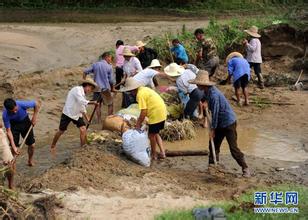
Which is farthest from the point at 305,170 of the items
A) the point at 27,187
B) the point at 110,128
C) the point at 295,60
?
the point at 295,60

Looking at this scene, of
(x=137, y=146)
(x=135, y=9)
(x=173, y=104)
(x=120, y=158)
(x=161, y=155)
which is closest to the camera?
(x=137, y=146)

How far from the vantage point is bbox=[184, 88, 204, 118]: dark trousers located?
1201 centimetres

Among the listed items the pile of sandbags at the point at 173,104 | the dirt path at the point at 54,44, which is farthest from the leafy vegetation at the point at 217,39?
the pile of sandbags at the point at 173,104

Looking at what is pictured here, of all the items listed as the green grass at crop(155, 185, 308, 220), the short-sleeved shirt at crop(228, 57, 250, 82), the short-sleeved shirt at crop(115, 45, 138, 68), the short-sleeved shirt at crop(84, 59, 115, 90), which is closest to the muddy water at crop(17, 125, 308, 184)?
the short-sleeved shirt at crop(84, 59, 115, 90)

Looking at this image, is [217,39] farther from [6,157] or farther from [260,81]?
[6,157]

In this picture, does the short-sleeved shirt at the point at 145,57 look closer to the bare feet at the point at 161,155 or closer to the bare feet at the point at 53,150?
the bare feet at the point at 53,150

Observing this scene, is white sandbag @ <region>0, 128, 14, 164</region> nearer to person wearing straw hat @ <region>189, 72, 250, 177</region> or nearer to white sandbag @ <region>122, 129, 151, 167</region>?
white sandbag @ <region>122, 129, 151, 167</region>

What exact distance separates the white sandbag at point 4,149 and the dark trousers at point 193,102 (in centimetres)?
464

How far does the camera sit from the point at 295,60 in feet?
59.4

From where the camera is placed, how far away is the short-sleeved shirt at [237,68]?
1356 centimetres

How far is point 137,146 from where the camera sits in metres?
9.45

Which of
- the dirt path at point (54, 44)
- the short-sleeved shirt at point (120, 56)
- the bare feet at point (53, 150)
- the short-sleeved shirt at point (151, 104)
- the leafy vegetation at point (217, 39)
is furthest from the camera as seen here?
the leafy vegetation at point (217, 39)

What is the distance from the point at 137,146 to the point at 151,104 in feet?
2.48

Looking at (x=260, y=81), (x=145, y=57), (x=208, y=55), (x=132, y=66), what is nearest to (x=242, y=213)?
(x=132, y=66)
